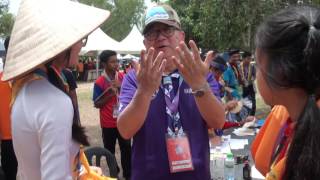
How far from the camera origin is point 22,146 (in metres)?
1.54

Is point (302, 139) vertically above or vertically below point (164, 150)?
above

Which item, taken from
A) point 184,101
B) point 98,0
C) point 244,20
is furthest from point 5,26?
point 184,101

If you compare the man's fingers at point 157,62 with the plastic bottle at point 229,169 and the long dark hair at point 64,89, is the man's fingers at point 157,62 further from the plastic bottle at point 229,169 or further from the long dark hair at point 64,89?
the plastic bottle at point 229,169

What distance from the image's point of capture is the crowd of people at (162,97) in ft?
3.81

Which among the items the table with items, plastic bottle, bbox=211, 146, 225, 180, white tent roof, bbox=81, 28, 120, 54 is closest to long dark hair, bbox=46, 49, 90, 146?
the table with items

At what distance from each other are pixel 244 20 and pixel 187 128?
20.4ft

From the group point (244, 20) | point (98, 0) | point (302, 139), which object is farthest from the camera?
point (98, 0)

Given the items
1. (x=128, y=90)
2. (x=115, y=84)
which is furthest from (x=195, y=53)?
(x=115, y=84)

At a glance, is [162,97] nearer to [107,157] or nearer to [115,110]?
[107,157]

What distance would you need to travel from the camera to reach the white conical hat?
60.2 inches

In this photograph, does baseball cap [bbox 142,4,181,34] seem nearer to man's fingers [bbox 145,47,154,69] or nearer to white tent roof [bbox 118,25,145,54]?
man's fingers [bbox 145,47,154,69]

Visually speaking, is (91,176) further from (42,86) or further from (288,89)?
(288,89)

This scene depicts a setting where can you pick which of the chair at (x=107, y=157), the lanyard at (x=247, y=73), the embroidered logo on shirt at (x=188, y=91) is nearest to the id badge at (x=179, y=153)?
the embroidered logo on shirt at (x=188, y=91)

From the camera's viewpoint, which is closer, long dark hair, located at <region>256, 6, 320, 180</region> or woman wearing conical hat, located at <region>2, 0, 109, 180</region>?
long dark hair, located at <region>256, 6, 320, 180</region>
